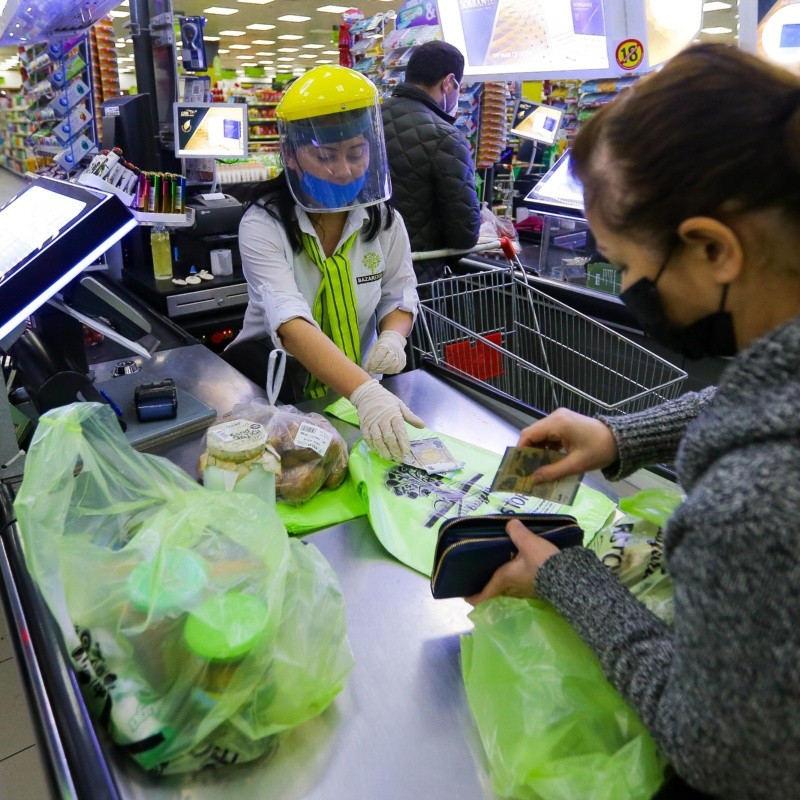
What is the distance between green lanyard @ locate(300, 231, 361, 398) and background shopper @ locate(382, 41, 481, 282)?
117cm

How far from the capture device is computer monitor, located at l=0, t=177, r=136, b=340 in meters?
1.50

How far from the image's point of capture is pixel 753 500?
57cm

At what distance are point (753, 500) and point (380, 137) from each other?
68.8 inches

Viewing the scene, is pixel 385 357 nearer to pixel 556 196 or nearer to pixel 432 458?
pixel 432 458

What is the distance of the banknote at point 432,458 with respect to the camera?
1.46 metres

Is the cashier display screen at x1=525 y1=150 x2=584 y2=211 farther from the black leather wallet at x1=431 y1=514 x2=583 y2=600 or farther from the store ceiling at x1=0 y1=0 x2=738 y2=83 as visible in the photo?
the store ceiling at x1=0 y1=0 x2=738 y2=83

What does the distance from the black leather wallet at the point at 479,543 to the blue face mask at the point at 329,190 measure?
1212mm

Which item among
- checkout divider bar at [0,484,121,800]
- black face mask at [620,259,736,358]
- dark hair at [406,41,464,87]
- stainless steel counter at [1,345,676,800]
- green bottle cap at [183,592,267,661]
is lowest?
stainless steel counter at [1,345,676,800]

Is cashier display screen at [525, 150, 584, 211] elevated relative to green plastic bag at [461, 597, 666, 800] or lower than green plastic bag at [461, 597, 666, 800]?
elevated

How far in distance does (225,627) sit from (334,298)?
138 cm

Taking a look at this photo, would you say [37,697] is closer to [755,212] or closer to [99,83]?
[755,212]

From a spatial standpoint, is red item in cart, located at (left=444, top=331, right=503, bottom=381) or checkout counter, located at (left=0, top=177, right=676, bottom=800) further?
red item in cart, located at (left=444, top=331, right=503, bottom=381)

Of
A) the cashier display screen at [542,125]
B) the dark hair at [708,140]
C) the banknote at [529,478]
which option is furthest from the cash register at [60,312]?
the cashier display screen at [542,125]

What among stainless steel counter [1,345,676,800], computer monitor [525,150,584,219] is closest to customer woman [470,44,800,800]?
stainless steel counter [1,345,676,800]
